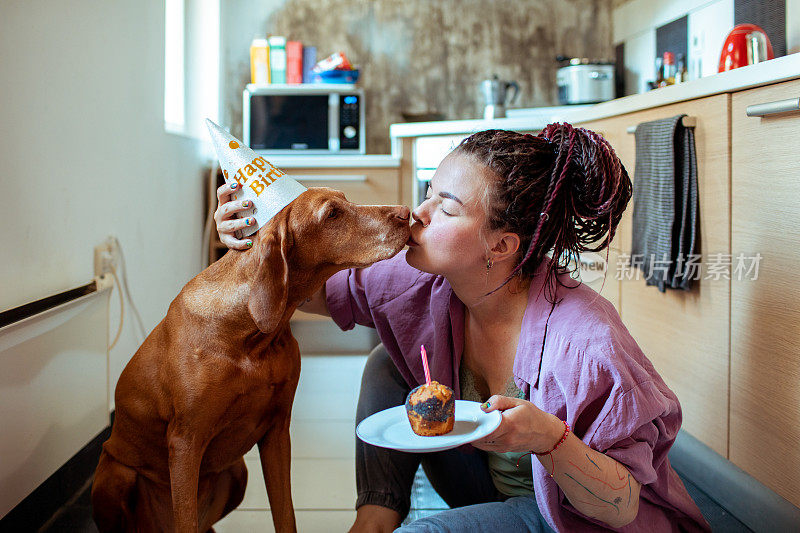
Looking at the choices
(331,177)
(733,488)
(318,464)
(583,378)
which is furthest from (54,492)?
(331,177)

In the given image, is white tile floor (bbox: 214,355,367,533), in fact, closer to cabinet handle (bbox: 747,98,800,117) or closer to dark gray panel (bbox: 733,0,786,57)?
cabinet handle (bbox: 747,98,800,117)

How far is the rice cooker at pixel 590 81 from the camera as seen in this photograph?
12.5 ft

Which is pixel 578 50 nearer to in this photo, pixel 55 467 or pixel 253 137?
pixel 253 137

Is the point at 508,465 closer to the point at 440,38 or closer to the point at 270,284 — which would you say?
the point at 270,284

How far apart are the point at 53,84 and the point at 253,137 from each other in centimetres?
212

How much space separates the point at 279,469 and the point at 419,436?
1.47ft

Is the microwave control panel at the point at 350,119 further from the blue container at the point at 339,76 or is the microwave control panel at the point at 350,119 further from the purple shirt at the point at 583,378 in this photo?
the purple shirt at the point at 583,378

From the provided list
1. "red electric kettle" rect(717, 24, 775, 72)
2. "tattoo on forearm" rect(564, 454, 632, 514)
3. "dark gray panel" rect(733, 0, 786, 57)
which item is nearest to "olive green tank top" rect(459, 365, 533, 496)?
"tattoo on forearm" rect(564, 454, 632, 514)

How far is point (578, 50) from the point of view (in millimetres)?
4492

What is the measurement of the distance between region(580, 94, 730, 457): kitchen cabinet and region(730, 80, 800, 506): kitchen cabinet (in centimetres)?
4

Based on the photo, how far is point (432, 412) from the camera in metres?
1.10

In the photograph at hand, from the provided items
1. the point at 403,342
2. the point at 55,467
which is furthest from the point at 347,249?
the point at 55,467

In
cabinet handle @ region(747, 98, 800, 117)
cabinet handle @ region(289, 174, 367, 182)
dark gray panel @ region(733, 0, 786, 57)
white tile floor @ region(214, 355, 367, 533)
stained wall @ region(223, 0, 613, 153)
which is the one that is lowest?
white tile floor @ region(214, 355, 367, 533)

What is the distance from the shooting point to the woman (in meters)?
1.17
